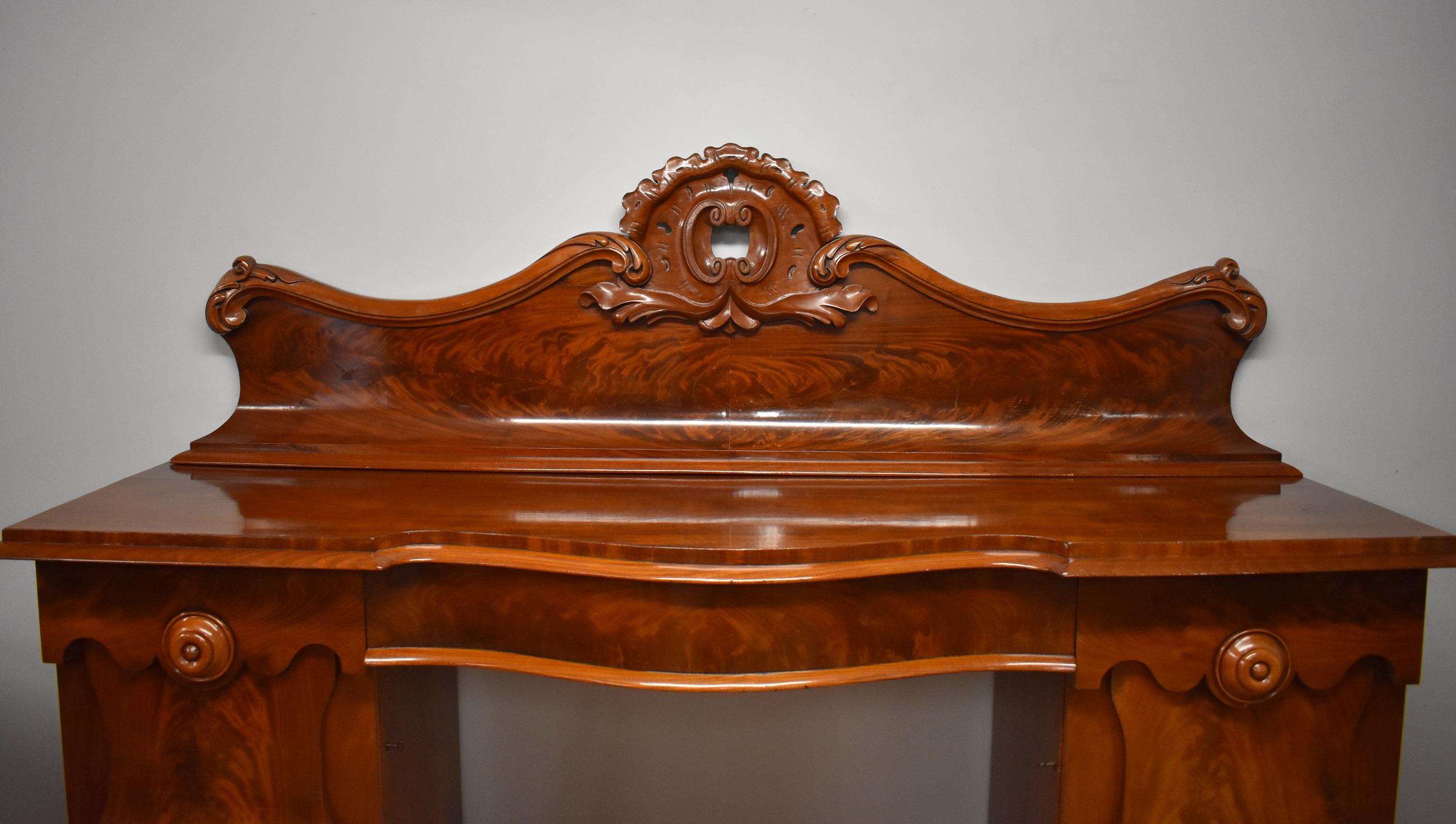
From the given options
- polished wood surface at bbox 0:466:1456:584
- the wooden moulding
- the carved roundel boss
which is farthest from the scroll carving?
the wooden moulding

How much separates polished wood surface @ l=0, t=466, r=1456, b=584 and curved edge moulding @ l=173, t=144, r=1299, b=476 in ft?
0.47

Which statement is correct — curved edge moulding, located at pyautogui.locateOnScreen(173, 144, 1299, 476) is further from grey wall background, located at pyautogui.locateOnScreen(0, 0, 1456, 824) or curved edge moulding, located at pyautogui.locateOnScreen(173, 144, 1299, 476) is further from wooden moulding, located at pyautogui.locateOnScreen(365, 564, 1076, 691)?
wooden moulding, located at pyautogui.locateOnScreen(365, 564, 1076, 691)

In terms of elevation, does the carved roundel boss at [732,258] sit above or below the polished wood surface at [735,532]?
above

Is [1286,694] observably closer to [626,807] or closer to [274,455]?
[626,807]

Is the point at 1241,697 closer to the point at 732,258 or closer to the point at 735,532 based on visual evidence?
the point at 735,532

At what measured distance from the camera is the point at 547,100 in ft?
4.12

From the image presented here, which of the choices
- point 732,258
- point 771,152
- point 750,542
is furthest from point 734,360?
point 750,542

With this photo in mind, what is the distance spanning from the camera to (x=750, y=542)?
0.86m

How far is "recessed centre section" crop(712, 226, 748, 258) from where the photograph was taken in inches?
48.9

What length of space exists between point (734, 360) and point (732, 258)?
15cm

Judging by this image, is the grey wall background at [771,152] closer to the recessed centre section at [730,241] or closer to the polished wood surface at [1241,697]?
the recessed centre section at [730,241]

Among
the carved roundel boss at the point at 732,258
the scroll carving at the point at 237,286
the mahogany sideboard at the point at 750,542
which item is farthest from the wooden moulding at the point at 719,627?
the scroll carving at the point at 237,286

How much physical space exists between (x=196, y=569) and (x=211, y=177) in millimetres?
675

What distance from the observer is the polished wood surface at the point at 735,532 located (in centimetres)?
86
